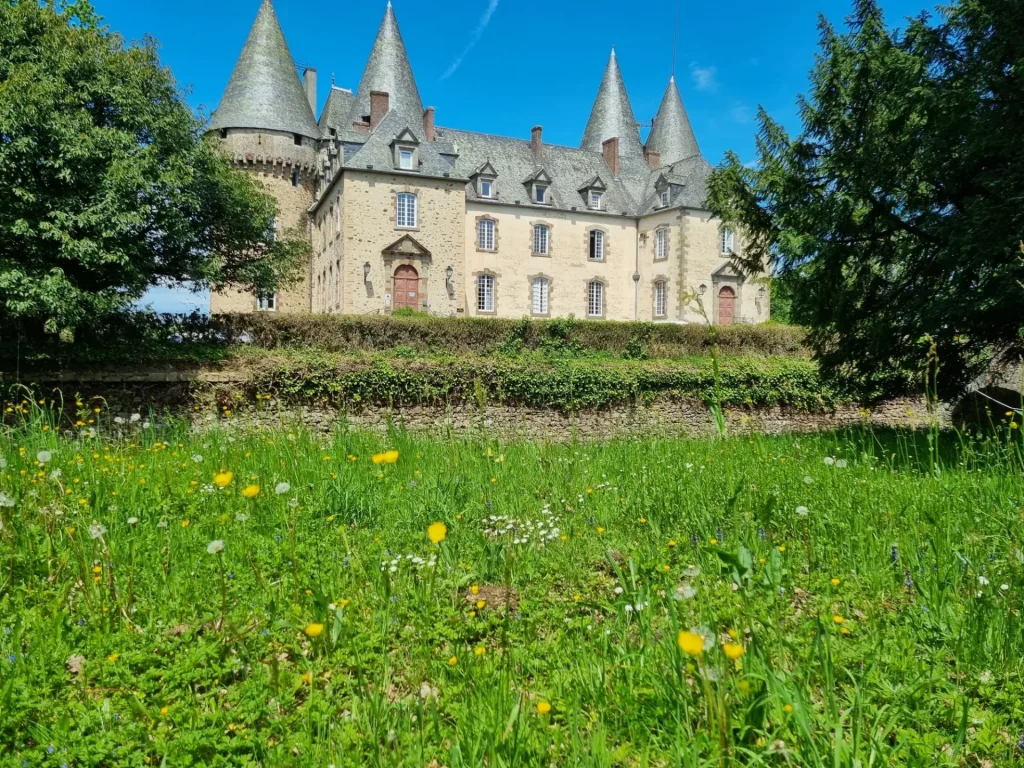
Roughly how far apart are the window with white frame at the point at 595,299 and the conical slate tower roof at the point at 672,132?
11230mm

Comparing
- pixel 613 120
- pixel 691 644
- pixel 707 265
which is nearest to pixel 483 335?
pixel 691 644

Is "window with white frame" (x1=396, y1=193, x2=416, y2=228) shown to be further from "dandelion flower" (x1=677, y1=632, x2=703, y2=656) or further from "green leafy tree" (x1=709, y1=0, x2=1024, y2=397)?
"dandelion flower" (x1=677, y1=632, x2=703, y2=656)

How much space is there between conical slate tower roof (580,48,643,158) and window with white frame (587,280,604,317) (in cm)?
999

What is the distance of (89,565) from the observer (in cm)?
315

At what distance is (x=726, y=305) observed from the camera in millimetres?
38719

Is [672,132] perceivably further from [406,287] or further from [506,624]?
[506,624]

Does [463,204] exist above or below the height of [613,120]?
below

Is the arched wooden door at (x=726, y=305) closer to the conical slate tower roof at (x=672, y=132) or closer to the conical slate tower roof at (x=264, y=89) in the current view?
the conical slate tower roof at (x=672, y=132)

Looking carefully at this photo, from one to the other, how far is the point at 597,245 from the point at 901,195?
101ft

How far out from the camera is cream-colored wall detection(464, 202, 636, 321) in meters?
35.6

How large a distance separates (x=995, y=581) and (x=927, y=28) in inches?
329

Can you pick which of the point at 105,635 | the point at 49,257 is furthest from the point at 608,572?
the point at 49,257

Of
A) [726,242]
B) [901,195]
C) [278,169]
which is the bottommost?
[901,195]

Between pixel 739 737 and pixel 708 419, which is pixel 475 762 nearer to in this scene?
pixel 739 737
